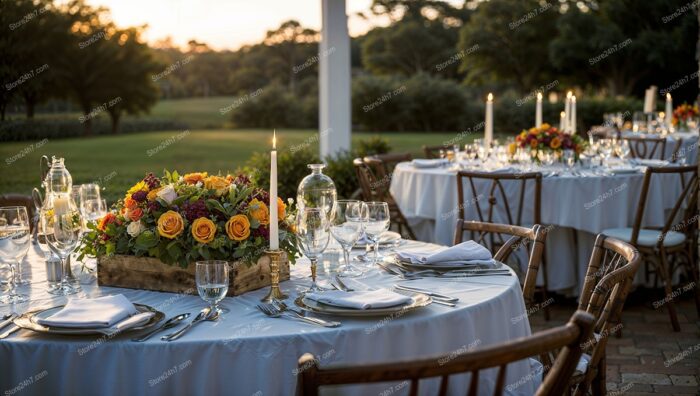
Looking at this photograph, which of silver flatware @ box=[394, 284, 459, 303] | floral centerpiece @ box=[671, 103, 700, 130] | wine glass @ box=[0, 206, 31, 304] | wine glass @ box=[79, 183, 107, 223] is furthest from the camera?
floral centerpiece @ box=[671, 103, 700, 130]

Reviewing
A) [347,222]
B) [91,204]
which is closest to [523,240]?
[347,222]

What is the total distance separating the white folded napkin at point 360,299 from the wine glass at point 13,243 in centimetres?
93

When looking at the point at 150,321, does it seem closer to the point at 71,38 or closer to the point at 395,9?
the point at 71,38

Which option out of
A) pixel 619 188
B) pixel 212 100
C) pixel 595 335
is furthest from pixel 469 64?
pixel 595 335

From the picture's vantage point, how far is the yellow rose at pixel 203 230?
2443mm

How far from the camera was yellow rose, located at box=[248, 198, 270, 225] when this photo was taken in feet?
8.36

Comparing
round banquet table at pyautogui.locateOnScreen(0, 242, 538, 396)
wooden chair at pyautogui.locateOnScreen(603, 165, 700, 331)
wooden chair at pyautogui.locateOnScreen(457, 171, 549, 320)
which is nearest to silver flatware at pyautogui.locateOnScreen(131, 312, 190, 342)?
round banquet table at pyautogui.locateOnScreen(0, 242, 538, 396)

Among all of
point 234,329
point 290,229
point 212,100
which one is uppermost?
point 212,100

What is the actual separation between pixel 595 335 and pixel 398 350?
89 centimetres

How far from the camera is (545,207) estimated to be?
5.41m

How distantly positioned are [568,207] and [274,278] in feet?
11.2

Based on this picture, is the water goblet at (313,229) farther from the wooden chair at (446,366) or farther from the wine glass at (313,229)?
the wooden chair at (446,366)

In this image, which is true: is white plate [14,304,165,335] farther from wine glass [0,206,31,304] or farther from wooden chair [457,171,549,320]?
wooden chair [457,171,549,320]

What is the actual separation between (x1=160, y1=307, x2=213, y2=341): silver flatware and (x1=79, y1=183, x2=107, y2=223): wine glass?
105 centimetres
